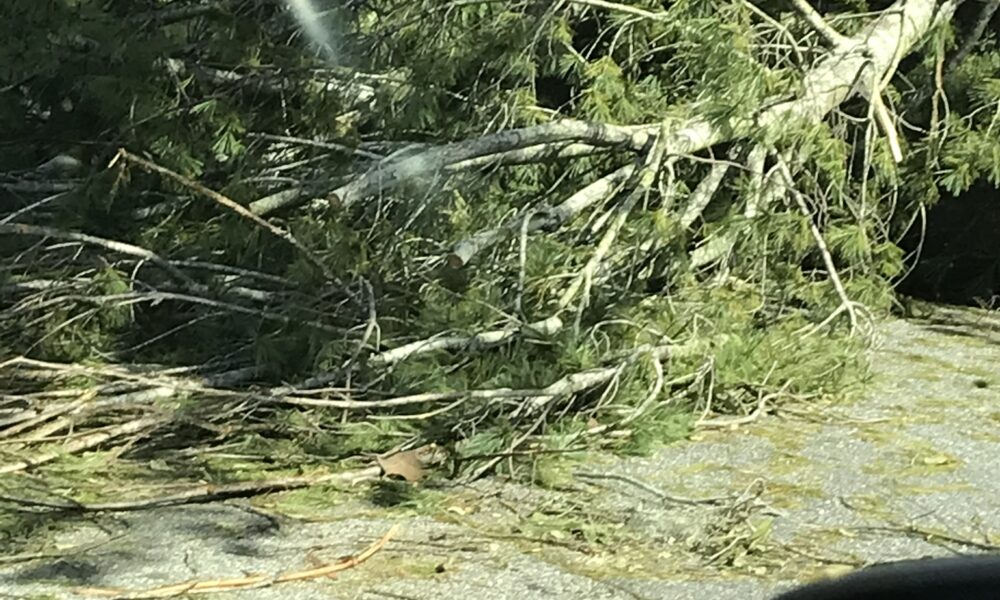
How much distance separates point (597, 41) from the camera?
600 cm

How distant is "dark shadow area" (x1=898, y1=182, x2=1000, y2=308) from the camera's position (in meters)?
7.33

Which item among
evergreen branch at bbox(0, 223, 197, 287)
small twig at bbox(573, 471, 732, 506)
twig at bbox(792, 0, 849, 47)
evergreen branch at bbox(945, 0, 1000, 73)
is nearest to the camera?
small twig at bbox(573, 471, 732, 506)

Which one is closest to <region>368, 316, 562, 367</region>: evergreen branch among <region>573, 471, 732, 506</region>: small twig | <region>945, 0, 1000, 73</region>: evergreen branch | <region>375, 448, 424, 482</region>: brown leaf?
<region>375, 448, 424, 482</region>: brown leaf

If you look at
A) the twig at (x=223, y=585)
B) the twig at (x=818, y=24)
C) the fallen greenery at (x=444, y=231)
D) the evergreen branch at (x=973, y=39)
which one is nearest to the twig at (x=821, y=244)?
the fallen greenery at (x=444, y=231)

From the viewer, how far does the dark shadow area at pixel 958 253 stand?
7.33m

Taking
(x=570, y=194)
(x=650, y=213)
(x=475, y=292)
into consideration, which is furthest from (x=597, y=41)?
(x=475, y=292)

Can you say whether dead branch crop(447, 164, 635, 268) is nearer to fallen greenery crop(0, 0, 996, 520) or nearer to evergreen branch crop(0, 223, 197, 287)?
fallen greenery crop(0, 0, 996, 520)

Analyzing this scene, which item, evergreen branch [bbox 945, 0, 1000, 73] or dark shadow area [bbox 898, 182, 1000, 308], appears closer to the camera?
evergreen branch [bbox 945, 0, 1000, 73]

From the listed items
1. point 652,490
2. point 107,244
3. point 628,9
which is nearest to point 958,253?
point 628,9

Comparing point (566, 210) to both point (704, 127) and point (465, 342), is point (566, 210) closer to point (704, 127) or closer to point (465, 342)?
point (704, 127)

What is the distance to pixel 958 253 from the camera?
7.52 m

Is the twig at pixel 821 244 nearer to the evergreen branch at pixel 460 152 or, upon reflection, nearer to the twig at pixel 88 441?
the evergreen branch at pixel 460 152

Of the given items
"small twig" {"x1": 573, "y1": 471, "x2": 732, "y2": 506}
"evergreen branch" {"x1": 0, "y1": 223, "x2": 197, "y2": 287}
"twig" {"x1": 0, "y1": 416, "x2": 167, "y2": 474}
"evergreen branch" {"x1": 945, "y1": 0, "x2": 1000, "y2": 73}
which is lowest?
"small twig" {"x1": 573, "y1": 471, "x2": 732, "y2": 506}

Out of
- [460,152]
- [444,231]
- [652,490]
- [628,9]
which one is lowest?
[652,490]
